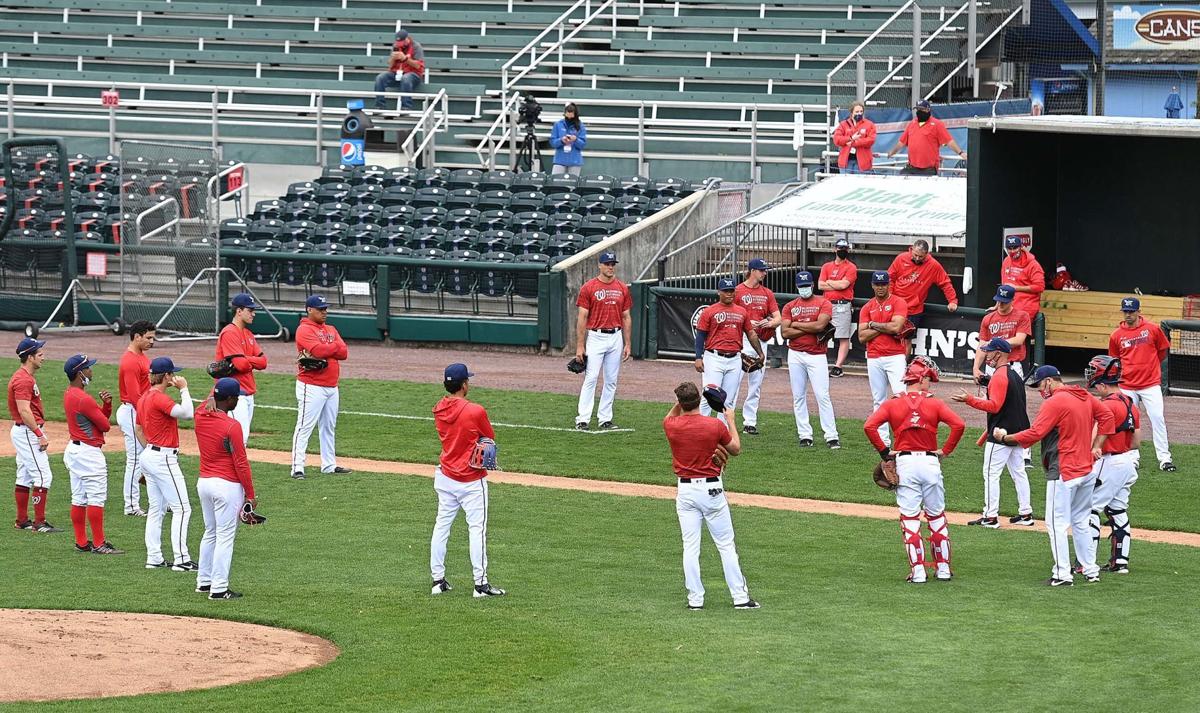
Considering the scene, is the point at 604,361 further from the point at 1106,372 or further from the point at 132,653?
the point at 132,653

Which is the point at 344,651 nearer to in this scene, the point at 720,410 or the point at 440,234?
the point at 720,410

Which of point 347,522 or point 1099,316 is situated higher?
point 1099,316

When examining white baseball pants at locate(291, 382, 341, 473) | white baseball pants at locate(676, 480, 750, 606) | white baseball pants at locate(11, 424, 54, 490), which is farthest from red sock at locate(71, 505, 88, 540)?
white baseball pants at locate(676, 480, 750, 606)

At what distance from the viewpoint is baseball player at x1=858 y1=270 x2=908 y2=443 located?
17562 mm

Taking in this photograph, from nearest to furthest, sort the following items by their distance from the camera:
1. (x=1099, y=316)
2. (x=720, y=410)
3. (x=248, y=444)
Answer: (x=720, y=410) < (x=248, y=444) < (x=1099, y=316)

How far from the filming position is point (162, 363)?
42.1 feet

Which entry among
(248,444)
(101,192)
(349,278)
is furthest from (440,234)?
(248,444)

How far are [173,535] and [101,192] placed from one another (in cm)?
1875

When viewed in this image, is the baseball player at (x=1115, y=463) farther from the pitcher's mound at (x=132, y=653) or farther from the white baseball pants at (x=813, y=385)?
the pitcher's mound at (x=132, y=653)

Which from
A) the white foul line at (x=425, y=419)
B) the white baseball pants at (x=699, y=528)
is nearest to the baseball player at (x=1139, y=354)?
the white foul line at (x=425, y=419)

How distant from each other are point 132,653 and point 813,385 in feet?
30.8

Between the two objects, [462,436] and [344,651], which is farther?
[462,436]

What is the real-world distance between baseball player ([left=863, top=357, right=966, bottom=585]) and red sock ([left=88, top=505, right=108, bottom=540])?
20.7 ft

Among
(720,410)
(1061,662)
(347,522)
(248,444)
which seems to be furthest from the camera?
(248,444)
